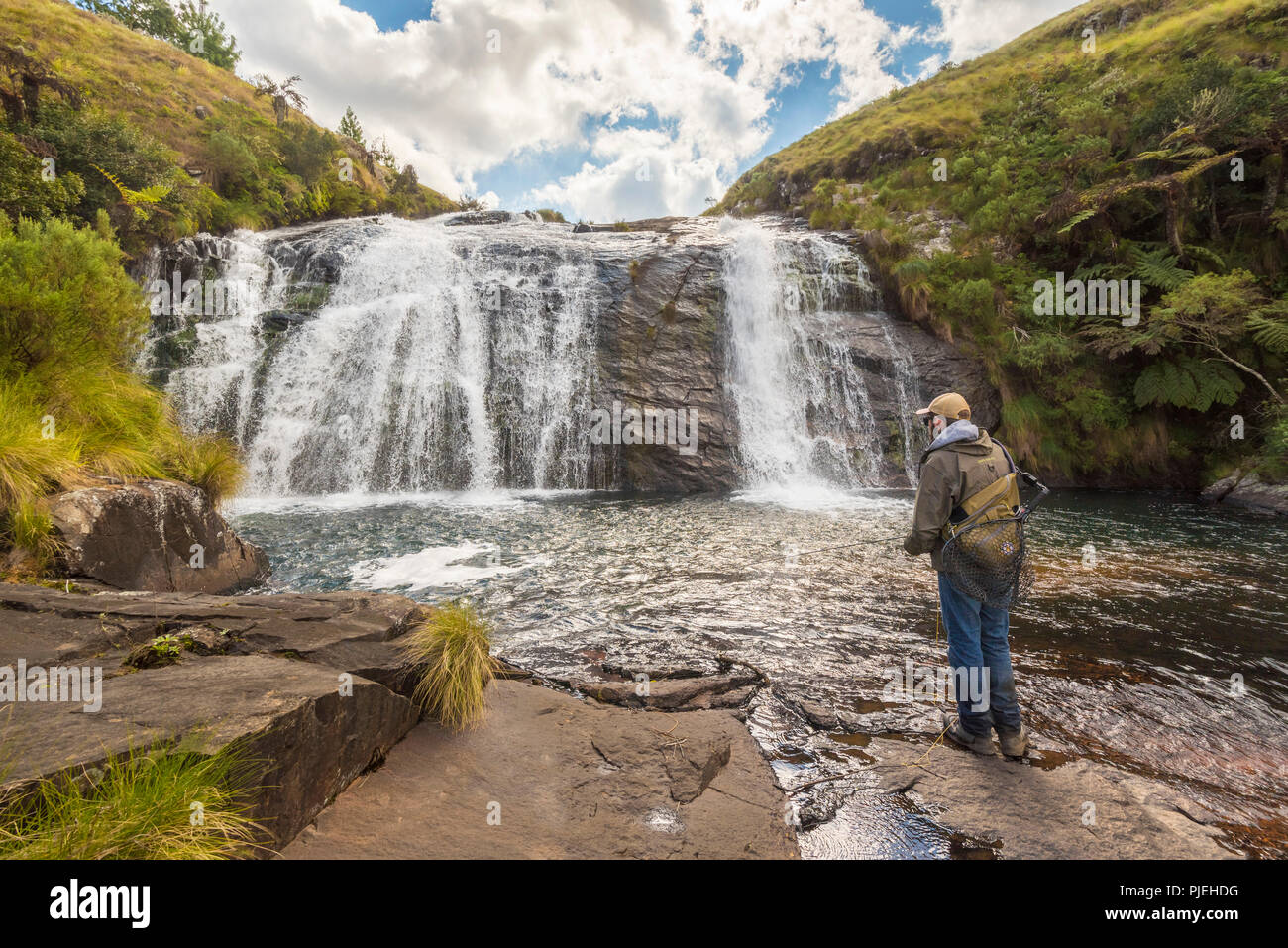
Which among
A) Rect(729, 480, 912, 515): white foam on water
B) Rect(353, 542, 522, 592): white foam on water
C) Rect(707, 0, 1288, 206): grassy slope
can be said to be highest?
Rect(707, 0, 1288, 206): grassy slope

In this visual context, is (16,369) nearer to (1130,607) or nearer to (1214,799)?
(1214,799)

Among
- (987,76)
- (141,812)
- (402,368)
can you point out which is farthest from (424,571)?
(987,76)

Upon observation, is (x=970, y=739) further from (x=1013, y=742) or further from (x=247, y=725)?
(x=247, y=725)

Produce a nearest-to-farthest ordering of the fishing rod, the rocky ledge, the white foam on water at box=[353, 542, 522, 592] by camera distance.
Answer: the rocky ledge
the white foam on water at box=[353, 542, 522, 592]
the fishing rod

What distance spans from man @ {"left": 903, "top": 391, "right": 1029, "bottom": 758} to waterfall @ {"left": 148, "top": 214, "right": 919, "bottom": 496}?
13107 mm

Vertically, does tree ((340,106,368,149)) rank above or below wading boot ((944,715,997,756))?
above

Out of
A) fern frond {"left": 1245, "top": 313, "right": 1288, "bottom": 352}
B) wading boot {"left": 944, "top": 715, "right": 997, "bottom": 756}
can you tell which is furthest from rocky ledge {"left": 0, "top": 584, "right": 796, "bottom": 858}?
fern frond {"left": 1245, "top": 313, "right": 1288, "bottom": 352}

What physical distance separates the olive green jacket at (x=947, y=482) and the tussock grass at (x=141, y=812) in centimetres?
390

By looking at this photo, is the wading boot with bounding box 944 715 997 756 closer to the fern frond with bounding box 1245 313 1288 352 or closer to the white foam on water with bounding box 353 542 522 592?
the white foam on water with bounding box 353 542 522 592

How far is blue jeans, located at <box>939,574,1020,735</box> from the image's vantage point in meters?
3.65

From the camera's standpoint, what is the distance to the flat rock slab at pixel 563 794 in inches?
102

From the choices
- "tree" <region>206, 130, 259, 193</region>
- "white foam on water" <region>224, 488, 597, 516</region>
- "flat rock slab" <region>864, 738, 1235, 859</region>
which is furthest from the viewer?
"tree" <region>206, 130, 259, 193</region>
